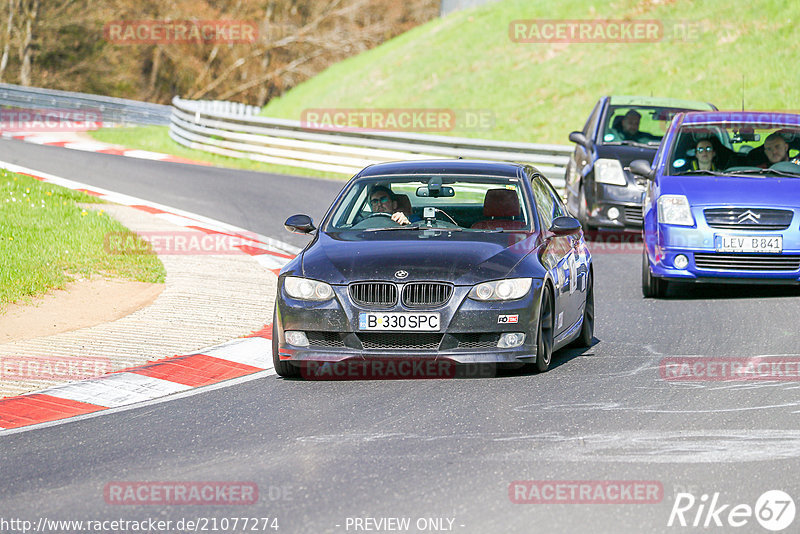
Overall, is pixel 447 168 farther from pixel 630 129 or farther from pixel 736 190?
pixel 630 129

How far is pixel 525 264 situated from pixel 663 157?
4970mm

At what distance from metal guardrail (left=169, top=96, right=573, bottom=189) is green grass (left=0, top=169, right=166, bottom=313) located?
863 centimetres

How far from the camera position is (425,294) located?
8359 millimetres

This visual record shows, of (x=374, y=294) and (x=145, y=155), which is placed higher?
(x=374, y=294)

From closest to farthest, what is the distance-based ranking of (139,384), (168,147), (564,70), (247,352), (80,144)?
1. (139,384)
2. (247,352)
3. (80,144)
4. (168,147)
5. (564,70)

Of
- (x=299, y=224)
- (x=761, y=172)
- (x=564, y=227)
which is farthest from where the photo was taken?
(x=761, y=172)

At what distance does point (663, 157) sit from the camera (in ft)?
43.2

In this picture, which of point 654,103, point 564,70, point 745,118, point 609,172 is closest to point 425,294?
point 745,118

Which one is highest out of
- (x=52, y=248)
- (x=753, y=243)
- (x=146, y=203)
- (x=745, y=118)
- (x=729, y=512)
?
(x=745, y=118)

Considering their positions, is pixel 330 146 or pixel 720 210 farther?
pixel 330 146

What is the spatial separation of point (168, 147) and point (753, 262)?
2250 centimetres

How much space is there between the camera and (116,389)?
8.62 meters

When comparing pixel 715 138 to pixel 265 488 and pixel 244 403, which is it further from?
pixel 265 488

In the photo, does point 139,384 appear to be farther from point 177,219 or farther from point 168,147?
point 168,147
